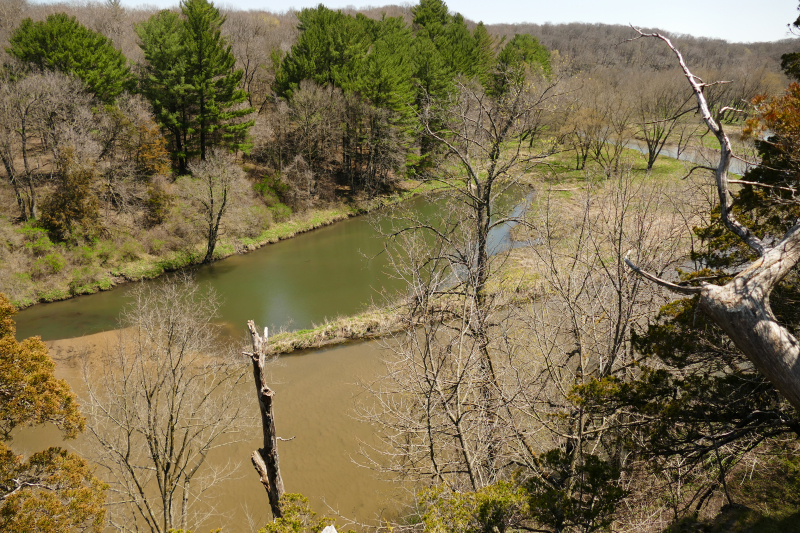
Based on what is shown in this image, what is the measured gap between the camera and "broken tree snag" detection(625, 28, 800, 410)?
8.95ft

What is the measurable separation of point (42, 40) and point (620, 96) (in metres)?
35.3

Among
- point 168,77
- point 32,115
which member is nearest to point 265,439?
point 32,115

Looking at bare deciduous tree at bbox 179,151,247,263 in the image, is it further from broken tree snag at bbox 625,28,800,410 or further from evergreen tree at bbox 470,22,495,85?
evergreen tree at bbox 470,22,495,85

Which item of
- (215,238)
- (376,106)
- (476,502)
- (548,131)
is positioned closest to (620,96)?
(548,131)

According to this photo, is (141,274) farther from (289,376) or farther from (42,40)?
(42,40)

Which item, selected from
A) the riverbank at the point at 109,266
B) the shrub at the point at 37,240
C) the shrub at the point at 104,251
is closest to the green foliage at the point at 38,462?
the riverbank at the point at 109,266

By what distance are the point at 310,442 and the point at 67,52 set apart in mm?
23705

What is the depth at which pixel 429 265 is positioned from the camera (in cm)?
1315

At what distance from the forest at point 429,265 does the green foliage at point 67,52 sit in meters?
0.12

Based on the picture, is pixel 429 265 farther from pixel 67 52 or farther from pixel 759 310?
pixel 67 52

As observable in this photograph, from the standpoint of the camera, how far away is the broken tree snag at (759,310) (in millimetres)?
2729

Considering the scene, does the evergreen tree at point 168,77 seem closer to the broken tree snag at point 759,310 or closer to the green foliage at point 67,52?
the green foliage at point 67,52

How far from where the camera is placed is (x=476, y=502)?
4586mm

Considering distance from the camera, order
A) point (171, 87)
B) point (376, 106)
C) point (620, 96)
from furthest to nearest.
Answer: point (620, 96), point (376, 106), point (171, 87)
